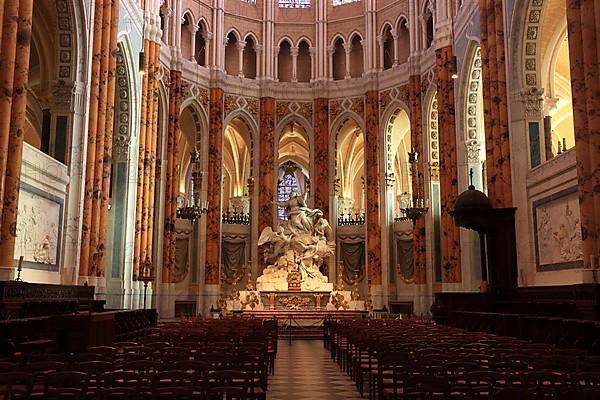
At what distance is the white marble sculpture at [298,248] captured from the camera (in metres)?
28.7

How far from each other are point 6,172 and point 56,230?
5.02 meters

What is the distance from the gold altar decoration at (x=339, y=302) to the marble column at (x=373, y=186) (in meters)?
5.65

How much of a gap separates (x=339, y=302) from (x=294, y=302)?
194 cm

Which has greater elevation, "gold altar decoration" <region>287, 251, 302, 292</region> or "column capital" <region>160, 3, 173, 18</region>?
"column capital" <region>160, 3, 173, 18</region>

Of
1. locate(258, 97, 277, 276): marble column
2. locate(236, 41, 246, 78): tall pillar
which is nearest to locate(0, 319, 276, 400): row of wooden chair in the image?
locate(258, 97, 277, 276): marble column

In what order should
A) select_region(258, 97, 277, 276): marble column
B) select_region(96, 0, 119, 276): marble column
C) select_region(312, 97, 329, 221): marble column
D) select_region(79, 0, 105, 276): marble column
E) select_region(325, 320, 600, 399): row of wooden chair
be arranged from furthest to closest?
select_region(312, 97, 329, 221): marble column < select_region(258, 97, 277, 276): marble column < select_region(96, 0, 119, 276): marble column < select_region(79, 0, 105, 276): marble column < select_region(325, 320, 600, 399): row of wooden chair

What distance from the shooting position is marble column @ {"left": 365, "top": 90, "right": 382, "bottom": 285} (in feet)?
108

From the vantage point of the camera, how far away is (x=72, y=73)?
65.7 feet

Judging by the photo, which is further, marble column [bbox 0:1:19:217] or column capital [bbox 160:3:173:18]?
column capital [bbox 160:3:173:18]

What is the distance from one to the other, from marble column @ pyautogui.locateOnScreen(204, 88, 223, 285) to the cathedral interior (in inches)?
4.1

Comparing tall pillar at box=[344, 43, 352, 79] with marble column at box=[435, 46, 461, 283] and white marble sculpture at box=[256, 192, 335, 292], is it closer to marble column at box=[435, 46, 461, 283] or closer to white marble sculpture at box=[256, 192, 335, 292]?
marble column at box=[435, 46, 461, 283]

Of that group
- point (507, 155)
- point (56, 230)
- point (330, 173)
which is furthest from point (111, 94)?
point (330, 173)

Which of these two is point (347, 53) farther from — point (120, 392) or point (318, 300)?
point (120, 392)

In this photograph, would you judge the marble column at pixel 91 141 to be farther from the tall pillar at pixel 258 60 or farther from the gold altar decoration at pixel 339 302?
the tall pillar at pixel 258 60
